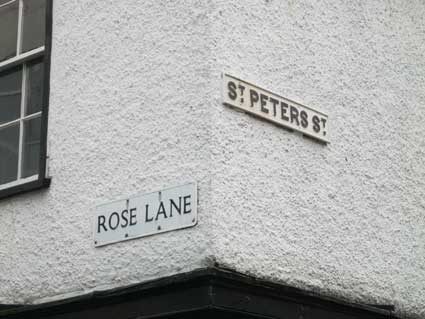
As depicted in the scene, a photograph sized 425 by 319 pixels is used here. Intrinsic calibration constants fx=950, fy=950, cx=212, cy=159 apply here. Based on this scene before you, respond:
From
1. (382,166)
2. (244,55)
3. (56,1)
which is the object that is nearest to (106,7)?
(56,1)

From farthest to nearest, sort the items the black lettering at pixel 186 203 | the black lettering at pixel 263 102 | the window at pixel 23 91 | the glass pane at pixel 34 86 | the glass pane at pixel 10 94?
the glass pane at pixel 10 94, the glass pane at pixel 34 86, the window at pixel 23 91, the black lettering at pixel 263 102, the black lettering at pixel 186 203

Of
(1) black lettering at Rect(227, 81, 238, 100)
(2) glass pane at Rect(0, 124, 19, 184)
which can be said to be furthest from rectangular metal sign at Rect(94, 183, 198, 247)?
(2) glass pane at Rect(0, 124, 19, 184)

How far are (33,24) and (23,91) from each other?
533 mm

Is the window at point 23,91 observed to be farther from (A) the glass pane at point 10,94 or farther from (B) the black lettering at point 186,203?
(B) the black lettering at point 186,203

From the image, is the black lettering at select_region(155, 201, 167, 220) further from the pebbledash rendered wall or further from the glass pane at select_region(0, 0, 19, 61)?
the glass pane at select_region(0, 0, 19, 61)

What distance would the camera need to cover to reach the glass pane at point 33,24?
268 inches

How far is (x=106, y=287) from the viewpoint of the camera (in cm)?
568

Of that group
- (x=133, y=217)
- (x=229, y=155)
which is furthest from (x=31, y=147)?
(x=229, y=155)

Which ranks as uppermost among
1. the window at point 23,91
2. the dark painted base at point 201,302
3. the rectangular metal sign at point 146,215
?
the window at point 23,91

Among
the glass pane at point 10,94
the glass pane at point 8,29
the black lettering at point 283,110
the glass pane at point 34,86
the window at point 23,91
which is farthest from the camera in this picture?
the glass pane at point 8,29

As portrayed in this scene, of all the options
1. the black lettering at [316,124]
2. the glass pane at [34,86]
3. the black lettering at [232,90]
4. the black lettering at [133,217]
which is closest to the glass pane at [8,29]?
the glass pane at [34,86]

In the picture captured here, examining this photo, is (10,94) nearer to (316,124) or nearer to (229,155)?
(229,155)

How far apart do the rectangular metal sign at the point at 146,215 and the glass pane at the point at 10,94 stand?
1.34m

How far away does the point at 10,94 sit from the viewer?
6844 mm
